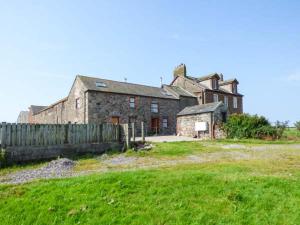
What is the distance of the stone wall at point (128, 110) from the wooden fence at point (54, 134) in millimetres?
13896

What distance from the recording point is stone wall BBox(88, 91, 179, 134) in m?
30.9

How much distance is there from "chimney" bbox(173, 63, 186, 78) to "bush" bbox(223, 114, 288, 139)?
1792cm

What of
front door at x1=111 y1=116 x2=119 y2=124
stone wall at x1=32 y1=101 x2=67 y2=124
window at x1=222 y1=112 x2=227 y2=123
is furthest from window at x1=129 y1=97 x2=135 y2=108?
window at x1=222 y1=112 x2=227 y2=123

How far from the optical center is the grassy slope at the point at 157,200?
593 cm

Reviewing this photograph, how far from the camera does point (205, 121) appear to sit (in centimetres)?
3052

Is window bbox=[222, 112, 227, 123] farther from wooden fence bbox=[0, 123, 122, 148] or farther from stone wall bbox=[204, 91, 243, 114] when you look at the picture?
wooden fence bbox=[0, 123, 122, 148]

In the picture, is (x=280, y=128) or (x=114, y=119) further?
(x=114, y=119)

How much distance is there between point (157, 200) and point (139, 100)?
28.3 meters

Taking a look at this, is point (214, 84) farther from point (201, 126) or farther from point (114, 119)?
point (114, 119)

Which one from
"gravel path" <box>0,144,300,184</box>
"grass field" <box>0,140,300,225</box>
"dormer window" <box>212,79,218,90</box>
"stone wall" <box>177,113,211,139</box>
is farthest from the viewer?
"dormer window" <box>212,79,218,90</box>

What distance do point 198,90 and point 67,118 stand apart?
728 inches

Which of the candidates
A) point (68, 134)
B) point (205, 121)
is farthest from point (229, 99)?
point (68, 134)

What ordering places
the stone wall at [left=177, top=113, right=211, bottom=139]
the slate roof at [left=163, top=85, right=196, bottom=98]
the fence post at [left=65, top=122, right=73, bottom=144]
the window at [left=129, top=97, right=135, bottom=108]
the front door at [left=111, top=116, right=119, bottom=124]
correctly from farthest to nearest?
the slate roof at [left=163, top=85, right=196, bottom=98] < the window at [left=129, top=97, right=135, bottom=108] < the front door at [left=111, top=116, right=119, bottom=124] < the stone wall at [left=177, top=113, right=211, bottom=139] < the fence post at [left=65, top=122, right=73, bottom=144]

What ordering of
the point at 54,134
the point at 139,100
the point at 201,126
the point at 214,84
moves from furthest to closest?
the point at 214,84
the point at 139,100
the point at 201,126
the point at 54,134
